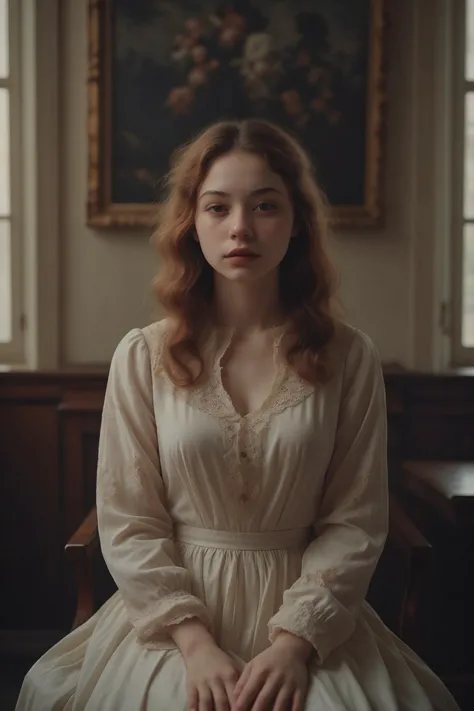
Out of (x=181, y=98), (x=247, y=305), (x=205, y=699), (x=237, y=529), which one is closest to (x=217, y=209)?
(x=247, y=305)

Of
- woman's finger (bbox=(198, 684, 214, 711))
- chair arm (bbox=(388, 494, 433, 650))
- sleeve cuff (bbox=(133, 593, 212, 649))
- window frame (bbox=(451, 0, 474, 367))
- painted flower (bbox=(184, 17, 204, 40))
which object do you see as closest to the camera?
woman's finger (bbox=(198, 684, 214, 711))

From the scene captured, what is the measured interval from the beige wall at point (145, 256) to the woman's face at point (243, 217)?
853 millimetres

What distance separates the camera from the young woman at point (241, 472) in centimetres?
123

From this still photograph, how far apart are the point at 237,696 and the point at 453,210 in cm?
159

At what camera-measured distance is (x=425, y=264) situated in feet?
7.13

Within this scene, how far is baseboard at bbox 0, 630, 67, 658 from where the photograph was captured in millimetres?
2182

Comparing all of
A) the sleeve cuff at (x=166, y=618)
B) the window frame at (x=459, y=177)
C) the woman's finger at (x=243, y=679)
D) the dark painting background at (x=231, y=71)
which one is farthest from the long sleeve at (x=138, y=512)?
the window frame at (x=459, y=177)

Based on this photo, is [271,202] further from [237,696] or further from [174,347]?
[237,696]

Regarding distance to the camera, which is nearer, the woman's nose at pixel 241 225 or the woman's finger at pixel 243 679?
the woman's finger at pixel 243 679

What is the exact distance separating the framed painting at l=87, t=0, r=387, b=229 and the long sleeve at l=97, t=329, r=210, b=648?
0.84 m

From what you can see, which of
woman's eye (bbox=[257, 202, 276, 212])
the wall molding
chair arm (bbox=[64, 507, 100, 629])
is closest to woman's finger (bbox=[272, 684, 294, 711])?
chair arm (bbox=[64, 507, 100, 629])

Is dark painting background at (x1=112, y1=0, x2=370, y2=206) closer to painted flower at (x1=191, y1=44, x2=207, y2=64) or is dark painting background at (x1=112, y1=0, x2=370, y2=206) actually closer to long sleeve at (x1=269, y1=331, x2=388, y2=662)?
painted flower at (x1=191, y1=44, x2=207, y2=64)

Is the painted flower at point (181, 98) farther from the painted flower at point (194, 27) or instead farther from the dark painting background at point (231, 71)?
the painted flower at point (194, 27)

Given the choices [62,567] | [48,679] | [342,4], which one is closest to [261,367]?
[48,679]
